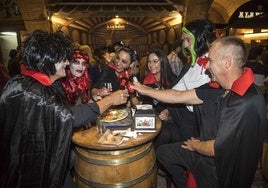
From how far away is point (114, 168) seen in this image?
7.93 feet

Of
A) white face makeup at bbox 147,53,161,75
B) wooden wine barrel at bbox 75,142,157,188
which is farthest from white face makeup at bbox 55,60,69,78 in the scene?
white face makeup at bbox 147,53,161,75

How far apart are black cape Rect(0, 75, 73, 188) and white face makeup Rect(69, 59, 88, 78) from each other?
1.42 metres

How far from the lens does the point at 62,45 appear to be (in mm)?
2074

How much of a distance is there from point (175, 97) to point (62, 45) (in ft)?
4.79

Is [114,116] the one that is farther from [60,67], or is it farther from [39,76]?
[39,76]

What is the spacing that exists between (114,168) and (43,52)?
1372 millimetres

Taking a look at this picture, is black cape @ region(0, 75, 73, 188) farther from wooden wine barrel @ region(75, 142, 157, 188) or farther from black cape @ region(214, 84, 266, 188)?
black cape @ region(214, 84, 266, 188)

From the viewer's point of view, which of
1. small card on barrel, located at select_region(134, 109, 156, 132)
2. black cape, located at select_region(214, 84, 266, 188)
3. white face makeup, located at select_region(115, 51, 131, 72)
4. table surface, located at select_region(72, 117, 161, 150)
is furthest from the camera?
white face makeup, located at select_region(115, 51, 131, 72)

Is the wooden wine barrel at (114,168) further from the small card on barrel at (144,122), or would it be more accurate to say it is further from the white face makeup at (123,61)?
the white face makeup at (123,61)

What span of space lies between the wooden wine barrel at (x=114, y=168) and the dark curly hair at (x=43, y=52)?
3.37 feet

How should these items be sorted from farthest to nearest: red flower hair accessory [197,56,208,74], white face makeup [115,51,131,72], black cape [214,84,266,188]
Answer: white face makeup [115,51,131,72] → red flower hair accessory [197,56,208,74] → black cape [214,84,266,188]

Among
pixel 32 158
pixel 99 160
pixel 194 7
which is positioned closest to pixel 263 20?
pixel 194 7

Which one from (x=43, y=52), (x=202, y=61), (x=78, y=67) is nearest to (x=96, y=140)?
(x=43, y=52)

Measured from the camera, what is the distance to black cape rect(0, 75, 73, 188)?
188 centimetres
